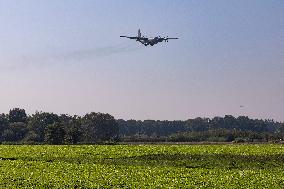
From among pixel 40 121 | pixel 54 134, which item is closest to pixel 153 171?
pixel 54 134

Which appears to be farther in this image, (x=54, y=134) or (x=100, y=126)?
(x=100, y=126)

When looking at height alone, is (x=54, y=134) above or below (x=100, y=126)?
below

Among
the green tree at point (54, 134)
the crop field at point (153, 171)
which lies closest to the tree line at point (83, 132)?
the green tree at point (54, 134)

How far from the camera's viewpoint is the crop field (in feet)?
98.6

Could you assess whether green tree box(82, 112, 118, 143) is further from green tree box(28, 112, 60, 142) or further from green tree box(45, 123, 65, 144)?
green tree box(45, 123, 65, 144)

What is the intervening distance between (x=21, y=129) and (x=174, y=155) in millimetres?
126817

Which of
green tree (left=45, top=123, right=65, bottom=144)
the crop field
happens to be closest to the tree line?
green tree (left=45, top=123, right=65, bottom=144)

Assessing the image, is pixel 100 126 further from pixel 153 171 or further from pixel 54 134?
pixel 153 171

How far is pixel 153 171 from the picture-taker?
120 feet

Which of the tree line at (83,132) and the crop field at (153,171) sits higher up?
the tree line at (83,132)

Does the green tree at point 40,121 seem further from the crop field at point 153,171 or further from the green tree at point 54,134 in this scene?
the crop field at point 153,171

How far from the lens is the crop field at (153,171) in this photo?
1183 inches

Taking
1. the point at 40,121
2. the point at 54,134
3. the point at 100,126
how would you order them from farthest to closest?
the point at 100,126 < the point at 40,121 < the point at 54,134

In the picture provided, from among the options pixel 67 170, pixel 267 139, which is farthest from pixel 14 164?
pixel 267 139
